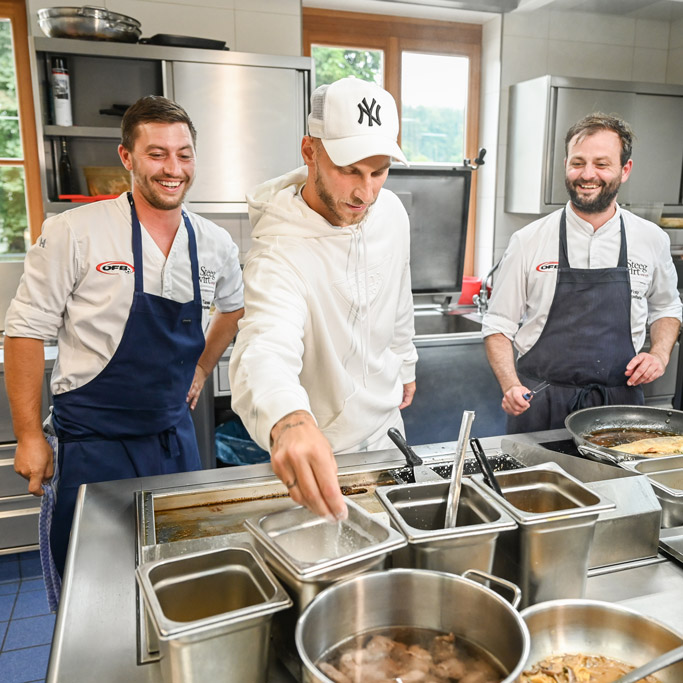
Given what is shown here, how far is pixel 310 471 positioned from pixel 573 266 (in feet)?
5.56

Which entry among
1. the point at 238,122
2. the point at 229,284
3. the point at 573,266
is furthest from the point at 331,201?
the point at 238,122

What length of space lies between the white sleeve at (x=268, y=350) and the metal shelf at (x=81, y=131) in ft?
6.12

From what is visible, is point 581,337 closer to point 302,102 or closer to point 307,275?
point 307,275

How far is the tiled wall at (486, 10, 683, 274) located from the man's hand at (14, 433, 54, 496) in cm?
312

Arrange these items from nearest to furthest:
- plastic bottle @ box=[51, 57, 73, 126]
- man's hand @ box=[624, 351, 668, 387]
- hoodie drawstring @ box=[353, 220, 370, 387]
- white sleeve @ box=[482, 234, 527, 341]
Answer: hoodie drawstring @ box=[353, 220, 370, 387] → man's hand @ box=[624, 351, 668, 387] → white sleeve @ box=[482, 234, 527, 341] → plastic bottle @ box=[51, 57, 73, 126]

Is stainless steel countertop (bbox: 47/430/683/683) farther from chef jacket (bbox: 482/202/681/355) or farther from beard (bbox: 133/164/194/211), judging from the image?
chef jacket (bbox: 482/202/681/355)

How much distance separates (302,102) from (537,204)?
5.00 feet

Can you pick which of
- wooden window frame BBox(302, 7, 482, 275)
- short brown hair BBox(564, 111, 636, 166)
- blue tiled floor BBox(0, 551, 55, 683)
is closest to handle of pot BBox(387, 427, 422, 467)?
short brown hair BBox(564, 111, 636, 166)

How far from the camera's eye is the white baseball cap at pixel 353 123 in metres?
1.42

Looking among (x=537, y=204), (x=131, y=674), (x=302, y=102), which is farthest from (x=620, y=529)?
(x=537, y=204)

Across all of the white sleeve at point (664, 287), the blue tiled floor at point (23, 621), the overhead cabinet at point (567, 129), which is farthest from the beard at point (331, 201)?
the overhead cabinet at point (567, 129)

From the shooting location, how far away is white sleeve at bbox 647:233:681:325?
7.68 feet

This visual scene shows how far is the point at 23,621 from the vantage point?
2527 mm

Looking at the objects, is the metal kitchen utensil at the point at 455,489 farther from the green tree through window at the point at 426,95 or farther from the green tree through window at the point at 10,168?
the green tree through window at the point at 426,95
